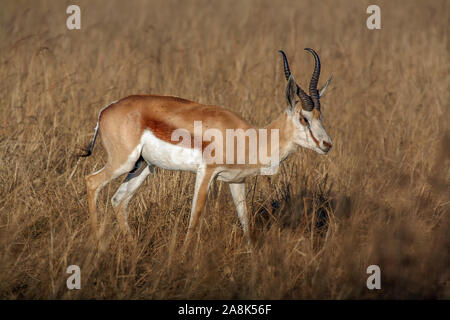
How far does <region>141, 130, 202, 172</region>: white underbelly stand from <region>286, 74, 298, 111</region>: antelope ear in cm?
91

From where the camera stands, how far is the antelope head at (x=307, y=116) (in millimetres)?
4973

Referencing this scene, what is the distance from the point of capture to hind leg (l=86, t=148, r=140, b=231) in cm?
532

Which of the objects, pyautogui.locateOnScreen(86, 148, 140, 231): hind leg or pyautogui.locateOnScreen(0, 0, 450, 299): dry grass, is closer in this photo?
pyautogui.locateOnScreen(0, 0, 450, 299): dry grass

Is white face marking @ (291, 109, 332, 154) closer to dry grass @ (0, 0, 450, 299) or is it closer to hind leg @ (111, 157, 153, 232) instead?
dry grass @ (0, 0, 450, 299)

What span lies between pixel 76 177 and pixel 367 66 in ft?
16.1

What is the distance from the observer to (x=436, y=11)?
11.6 m

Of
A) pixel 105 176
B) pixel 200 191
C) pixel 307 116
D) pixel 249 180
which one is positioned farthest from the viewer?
pixel 249 180

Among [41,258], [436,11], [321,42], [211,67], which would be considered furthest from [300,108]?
[436,11]

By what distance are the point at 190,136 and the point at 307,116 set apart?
104cm

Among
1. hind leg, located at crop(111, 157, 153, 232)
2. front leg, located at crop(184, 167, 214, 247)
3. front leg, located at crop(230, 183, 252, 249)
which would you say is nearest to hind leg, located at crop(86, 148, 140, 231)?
hind leg, located at crop(111, 157, 153, 232)

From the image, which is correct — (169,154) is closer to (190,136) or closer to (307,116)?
(190,136)

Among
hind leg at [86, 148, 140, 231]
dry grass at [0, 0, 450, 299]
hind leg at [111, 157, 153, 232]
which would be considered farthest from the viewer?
hind leg at [111, 157, 153, 232]

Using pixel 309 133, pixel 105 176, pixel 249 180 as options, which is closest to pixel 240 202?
pixel 309 133

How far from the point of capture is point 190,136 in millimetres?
5207
